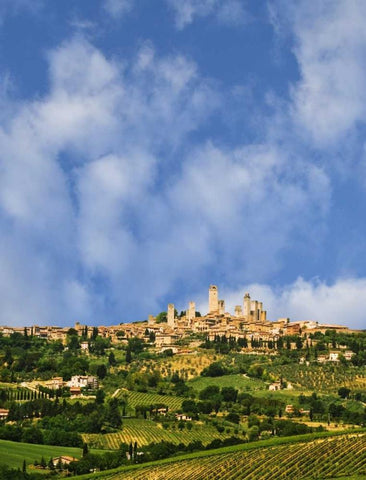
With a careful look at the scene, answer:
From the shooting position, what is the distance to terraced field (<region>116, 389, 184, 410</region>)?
7678 cm

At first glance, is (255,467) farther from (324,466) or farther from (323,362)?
(323,362)

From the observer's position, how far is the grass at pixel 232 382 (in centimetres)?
8512

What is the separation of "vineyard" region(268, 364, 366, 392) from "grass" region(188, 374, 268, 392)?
3276mm

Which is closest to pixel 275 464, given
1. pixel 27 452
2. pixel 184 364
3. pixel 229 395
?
pixel 27 452

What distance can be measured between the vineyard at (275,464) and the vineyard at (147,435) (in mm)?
11191

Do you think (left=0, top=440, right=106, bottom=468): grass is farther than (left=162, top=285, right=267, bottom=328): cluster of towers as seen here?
No

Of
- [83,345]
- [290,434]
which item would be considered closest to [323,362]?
[83,345]

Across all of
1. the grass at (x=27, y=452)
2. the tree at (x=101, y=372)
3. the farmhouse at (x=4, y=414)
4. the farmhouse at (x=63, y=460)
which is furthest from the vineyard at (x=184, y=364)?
the farmhouse at (x=63, y=460)

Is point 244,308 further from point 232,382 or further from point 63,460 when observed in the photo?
point 63,460

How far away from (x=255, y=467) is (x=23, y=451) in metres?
18.1

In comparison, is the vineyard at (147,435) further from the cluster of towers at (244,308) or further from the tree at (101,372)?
the cluster of towers at (244,308)

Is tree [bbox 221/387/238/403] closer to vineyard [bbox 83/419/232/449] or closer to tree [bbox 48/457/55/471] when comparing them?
vineyard [bbox 83/419/232/449]

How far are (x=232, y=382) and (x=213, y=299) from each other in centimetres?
5085

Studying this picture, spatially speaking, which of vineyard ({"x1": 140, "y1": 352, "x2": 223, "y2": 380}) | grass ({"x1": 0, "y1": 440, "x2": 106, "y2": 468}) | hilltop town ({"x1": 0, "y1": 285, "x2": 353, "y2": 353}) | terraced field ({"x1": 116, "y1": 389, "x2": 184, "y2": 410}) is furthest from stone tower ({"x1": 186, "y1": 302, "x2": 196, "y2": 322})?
grass ({"x1": 0, "y1": 440, "x2": 106, "y2": 468})
